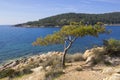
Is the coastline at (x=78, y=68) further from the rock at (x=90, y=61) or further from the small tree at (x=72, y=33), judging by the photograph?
the small tree at (x=72, y=33)

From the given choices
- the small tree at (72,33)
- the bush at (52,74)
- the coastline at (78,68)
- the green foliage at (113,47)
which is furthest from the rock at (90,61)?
the bush at (52,74)

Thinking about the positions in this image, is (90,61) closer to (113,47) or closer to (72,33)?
(72,33)

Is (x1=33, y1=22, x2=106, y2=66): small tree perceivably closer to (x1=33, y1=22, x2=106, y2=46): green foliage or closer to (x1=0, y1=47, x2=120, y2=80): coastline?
(x1=33, y1=22, x2=106, y2=46): green foliage

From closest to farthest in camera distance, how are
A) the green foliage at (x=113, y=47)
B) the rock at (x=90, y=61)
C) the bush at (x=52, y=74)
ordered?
the bush at (x=52, y=74)
the rock at (x=90, y=61)
the green foliage at (x=113, y=47)

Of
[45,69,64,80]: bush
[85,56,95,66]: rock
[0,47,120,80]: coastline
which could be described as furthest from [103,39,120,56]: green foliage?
[45,69,64,80]: bush

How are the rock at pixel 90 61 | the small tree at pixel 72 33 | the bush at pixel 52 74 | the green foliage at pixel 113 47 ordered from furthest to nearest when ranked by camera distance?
1. the green foliage at pixel 113 47
2. the rock at pixel 90 61
3. the small tree at pixel 72 33
4. the bush at pixel 52 74

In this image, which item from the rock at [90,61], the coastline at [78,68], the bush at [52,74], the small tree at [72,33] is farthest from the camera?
the rock at [90,61]

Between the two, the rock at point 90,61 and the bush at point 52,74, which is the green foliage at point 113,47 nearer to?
the rock at point 90,61

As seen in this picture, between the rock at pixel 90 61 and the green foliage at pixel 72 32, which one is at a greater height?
the green foliage at pixel 72 32

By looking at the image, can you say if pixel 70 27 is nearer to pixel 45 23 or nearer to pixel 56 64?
pixel 56 64

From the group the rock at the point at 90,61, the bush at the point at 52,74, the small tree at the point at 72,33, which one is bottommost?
the rock at the point at 90,61

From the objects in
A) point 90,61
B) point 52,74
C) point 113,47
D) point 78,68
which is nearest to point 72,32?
point 78,68

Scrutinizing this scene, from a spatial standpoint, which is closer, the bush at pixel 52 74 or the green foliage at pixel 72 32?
the bush at pixel 52 74

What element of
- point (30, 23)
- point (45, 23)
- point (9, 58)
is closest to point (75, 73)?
point (9, 58)
